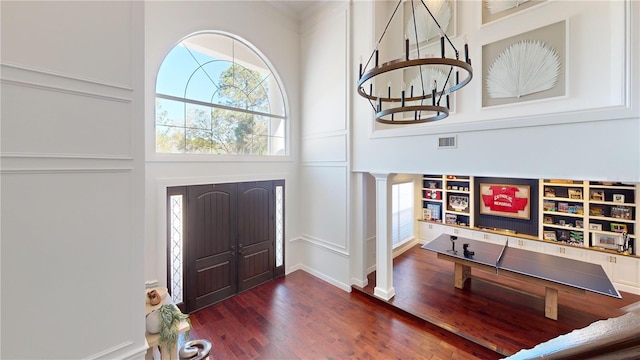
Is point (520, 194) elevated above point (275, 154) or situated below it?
below

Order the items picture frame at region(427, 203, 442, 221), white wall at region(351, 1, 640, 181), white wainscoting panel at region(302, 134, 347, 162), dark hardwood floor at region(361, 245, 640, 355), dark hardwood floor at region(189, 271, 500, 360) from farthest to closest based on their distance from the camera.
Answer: picture frame at region(427, 203, 442, 221)
white wainscoting panel at region(302, 134, 347, 162)
dark hardwood floor at region(361, 245, 640, 355)
dark hardwood floor at region(189, 271, 500, 360)
white wall at region(351, 1, 640, 181)

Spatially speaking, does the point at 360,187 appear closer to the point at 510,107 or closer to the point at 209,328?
the point at 510,107

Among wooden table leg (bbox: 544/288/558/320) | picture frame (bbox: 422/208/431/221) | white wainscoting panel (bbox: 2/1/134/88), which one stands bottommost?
wooden table leg (bbox: 544/288/558/320)

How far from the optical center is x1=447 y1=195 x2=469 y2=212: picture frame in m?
6.58

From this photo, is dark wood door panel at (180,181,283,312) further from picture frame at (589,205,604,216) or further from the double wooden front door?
picture frame at (589,205,604,216)

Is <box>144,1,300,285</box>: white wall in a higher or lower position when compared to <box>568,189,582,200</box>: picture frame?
higher

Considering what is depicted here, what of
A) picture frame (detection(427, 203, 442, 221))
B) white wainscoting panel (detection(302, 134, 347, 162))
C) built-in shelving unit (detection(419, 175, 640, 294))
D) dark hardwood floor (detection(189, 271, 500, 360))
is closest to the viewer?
dark hardwood floor (detection(189, 271, 500, 360))

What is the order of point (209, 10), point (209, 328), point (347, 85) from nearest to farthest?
point (209, 328) < point (209, 10) < point (347, 85)

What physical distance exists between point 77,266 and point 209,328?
259 centimetres

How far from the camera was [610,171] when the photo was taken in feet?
7.80

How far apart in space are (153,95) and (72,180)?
96.8 inches

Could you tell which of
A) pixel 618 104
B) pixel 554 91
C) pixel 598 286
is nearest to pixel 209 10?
pixel 554 91

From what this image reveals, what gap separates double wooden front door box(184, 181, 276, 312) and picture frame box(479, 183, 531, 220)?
5.33 meters

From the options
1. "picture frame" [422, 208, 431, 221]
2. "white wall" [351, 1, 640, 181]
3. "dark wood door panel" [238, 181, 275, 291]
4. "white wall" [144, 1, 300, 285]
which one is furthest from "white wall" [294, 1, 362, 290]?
"picture frame" [422, 208, 431, 221]
